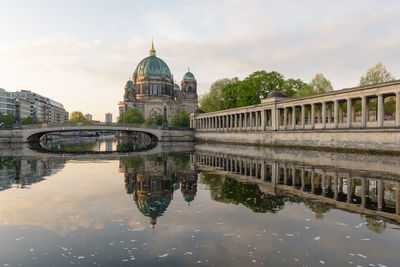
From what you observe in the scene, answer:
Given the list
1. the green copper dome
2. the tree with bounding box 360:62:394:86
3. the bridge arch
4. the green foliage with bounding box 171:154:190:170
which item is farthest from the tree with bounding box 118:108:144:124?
the green foliage with bounding box 171:154:190:170

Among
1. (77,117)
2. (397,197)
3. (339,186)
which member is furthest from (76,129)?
(77,117)

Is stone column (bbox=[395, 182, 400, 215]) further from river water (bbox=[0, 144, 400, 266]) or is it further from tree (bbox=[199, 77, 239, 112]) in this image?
tree (bbox=[199, 77, 239, 112])

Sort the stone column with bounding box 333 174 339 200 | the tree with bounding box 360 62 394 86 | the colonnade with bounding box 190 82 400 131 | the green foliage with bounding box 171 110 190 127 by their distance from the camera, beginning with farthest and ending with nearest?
the green foliage with bounding box 171 110 190 127
the tree with bounding box 360 62 394 86
the colonnade with bounding box 190 82 400 131
the stone column with bounding box 333 174 339 200

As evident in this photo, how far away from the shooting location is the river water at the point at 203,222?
6.46m

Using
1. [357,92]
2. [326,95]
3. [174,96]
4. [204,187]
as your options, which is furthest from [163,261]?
[174,96]

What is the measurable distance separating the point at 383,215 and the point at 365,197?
Result: 2438 mm

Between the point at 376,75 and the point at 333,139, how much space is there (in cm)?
3304

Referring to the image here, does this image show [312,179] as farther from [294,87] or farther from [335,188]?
[294,87]

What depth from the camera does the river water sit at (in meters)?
6.46

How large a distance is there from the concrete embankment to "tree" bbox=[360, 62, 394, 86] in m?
27.2

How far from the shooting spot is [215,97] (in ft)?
281

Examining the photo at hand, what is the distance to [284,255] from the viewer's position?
21.3ft

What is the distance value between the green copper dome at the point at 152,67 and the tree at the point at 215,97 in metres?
62.2

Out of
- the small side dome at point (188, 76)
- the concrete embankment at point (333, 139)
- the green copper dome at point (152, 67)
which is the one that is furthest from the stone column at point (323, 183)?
the small side dome at point (188, 76)
